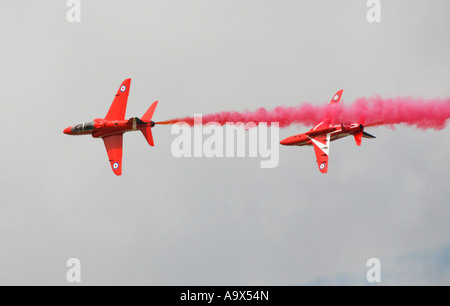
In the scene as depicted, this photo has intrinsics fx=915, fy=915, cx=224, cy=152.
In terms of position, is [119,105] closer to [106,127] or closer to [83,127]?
[106,127]

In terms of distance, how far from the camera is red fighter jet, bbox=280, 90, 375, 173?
7656 cm

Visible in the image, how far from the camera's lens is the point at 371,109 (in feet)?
252

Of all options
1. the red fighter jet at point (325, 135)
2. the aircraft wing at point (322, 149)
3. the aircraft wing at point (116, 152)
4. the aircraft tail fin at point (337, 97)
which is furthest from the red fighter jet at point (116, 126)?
the aircraft tail fin at point (337, 97)

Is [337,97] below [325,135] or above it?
above

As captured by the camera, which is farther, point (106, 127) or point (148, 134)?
point (106, 127)

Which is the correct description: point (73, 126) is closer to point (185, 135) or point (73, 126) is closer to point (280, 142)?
point (185, 135)

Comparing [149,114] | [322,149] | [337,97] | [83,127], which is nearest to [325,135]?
[322,149]

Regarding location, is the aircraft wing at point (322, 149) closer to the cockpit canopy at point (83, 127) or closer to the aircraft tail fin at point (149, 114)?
the aircraft tail fin at point (149, 114)

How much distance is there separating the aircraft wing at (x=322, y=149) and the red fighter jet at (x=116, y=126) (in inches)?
565

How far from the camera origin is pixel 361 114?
7688 cm

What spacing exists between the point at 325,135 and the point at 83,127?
20608 mm

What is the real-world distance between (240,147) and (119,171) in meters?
10.3
